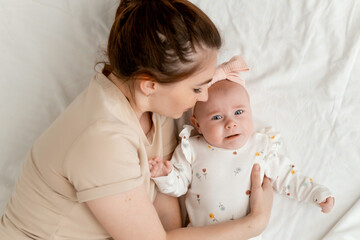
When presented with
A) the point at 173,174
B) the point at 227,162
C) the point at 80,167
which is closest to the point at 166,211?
the point at 173,174

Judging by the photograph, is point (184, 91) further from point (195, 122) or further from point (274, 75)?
point (274, 75)

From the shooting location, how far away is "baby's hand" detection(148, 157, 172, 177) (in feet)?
4.21

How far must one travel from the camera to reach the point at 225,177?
1.39 metres

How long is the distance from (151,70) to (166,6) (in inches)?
6.7

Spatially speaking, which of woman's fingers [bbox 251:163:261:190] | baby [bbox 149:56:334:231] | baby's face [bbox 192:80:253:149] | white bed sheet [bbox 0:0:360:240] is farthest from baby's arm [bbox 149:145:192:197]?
white bed sheet [bbox 0:0:360:240]

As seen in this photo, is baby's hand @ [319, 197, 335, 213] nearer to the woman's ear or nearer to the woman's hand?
the woman's hand

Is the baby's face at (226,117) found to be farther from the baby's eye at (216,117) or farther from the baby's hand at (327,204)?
the baby's hand at (327,204)

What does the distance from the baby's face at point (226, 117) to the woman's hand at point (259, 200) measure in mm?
123

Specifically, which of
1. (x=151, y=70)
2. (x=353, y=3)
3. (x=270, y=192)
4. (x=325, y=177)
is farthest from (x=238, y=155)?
(x=353, y=3)

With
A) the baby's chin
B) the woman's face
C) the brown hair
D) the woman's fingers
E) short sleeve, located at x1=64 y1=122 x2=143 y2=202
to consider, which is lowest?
the woman's fingers

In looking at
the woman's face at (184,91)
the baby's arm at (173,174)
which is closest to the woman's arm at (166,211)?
the baby's arm at (173,174)

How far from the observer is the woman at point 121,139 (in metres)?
1.04

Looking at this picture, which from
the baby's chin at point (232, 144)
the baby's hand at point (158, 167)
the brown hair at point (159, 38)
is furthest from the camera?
the baby's chin at point (232, 144)

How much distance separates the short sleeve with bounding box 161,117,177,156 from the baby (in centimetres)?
3
